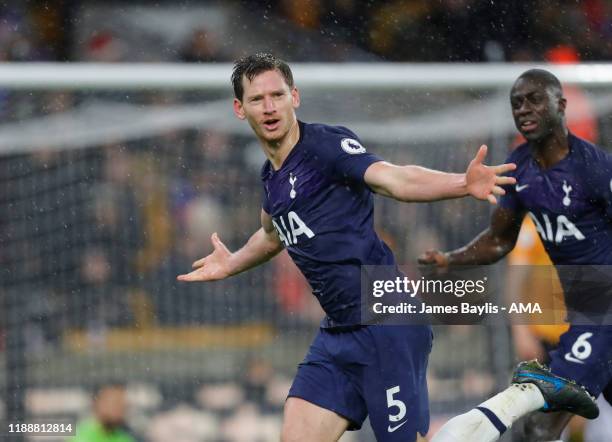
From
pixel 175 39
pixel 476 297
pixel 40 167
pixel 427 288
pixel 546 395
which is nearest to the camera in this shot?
pixel 546 395

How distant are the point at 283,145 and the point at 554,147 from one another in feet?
4.70

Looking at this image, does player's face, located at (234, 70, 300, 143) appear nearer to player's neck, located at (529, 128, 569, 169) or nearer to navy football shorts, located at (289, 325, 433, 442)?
navy football shorts, located at (289, 325, 433, 442)

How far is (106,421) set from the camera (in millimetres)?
6559

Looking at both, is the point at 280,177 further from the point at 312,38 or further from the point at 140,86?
the point at 312,38

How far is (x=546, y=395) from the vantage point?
4.94m

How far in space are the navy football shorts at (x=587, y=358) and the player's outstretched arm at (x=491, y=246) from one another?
0.59m

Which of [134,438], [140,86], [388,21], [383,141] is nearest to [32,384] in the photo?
[134,438]

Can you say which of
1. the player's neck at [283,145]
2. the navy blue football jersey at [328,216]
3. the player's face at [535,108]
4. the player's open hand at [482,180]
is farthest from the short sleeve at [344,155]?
the player's face at [535,108]

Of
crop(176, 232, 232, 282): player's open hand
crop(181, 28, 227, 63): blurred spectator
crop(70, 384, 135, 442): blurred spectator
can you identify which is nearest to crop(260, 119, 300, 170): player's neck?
crop(176, 232, 232, 282): player's open hand

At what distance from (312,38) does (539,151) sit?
641 centimetres

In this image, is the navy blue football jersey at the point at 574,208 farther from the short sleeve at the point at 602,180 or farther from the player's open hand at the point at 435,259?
the player's open hand at the point at 435,259

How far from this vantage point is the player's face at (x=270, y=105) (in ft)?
14.6

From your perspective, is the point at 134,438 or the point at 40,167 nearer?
the point at 134,438

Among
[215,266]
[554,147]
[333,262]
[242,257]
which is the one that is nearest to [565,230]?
[554,147]
